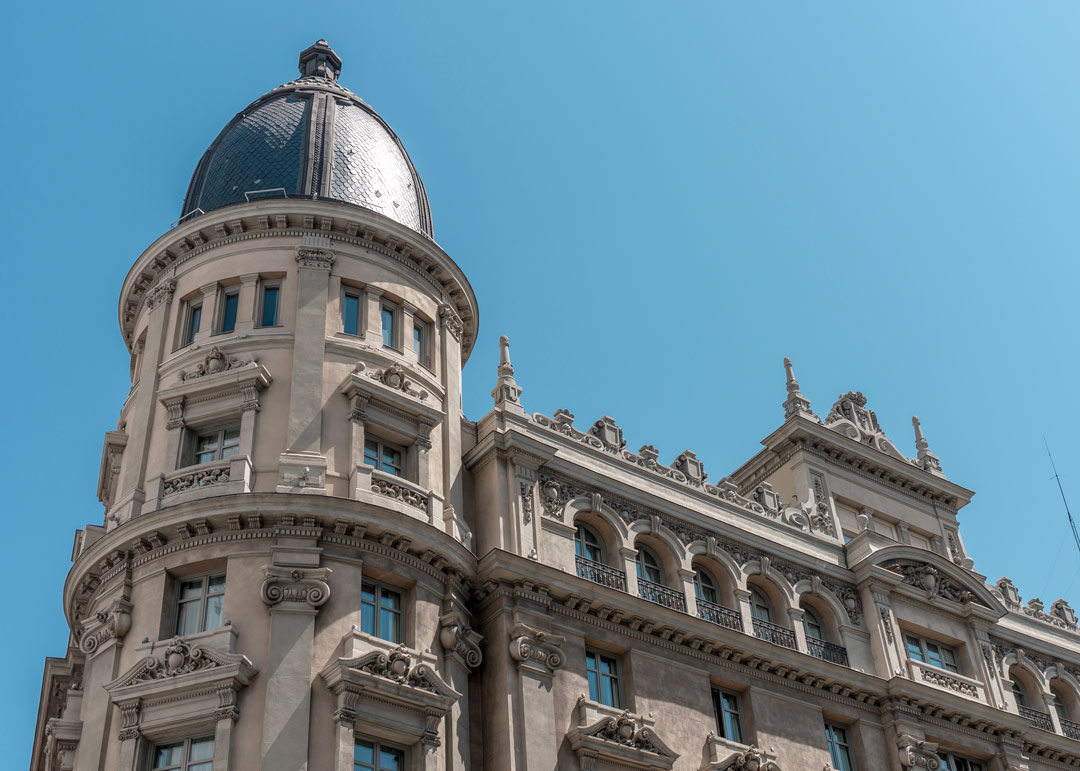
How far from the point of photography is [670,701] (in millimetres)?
36469

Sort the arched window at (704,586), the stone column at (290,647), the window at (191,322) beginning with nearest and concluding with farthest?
the stone column at (290,647) → the window at (191,322) → the arched window at (704,586)

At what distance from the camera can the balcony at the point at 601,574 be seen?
37.5 metres

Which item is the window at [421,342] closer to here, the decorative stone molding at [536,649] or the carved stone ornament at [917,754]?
the decorative stone molding at [536,649]

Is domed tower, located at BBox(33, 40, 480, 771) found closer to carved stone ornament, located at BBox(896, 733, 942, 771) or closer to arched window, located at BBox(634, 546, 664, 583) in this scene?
arched window, located at BBox(634, 546, 664, 583)

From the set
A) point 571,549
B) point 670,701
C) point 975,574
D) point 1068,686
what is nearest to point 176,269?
point 571,549

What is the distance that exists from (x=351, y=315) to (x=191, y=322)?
15.2 ft

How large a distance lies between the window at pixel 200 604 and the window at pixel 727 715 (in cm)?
1407

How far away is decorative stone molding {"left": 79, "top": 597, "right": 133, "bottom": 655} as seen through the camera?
1277 inches

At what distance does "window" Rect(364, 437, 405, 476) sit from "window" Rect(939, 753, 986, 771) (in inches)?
772

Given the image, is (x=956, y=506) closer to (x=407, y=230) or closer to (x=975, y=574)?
(x=975, y=574)

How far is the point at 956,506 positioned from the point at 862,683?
1268cm

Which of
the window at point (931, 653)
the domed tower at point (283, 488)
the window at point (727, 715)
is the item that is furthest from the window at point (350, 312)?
the window at point (931, 653)

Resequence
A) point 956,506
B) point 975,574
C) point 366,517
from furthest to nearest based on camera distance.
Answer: point 956,506 < point 975,574 < point 366,517

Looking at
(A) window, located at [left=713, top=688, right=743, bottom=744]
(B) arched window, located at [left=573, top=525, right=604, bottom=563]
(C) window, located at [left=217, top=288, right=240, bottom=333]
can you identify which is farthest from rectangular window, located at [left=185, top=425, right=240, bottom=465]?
(A) window, located at [left=713, top=688, right=743, bottom=744]
